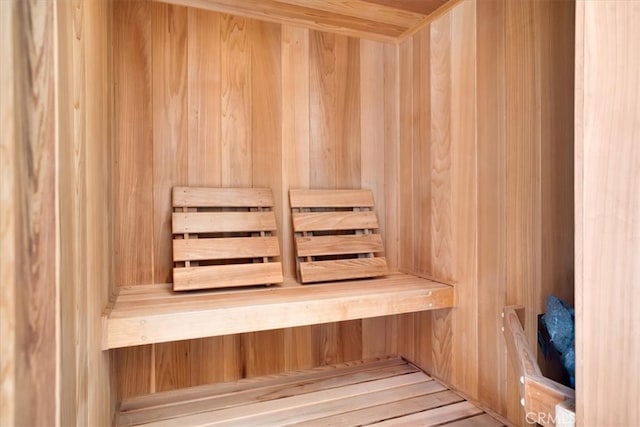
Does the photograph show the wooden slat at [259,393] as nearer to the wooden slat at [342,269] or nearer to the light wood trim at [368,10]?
the wooden slat at [342,269]

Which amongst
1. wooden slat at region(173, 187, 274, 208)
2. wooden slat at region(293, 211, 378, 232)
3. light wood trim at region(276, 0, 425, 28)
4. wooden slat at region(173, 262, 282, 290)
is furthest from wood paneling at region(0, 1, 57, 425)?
light wood trim at region(276, 0, 425, 28)

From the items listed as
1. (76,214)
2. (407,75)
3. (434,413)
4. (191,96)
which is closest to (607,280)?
(434,413)

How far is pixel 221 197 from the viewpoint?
1.58 metres

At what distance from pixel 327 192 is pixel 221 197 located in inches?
20.8

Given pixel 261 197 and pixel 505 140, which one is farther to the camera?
pixel 261 197

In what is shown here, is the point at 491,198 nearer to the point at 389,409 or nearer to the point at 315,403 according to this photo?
the point at 389,409

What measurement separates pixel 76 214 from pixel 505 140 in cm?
140

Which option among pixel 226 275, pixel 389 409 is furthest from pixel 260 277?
pixel 389 409

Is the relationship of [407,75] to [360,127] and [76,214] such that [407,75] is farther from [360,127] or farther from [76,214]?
[76,214]

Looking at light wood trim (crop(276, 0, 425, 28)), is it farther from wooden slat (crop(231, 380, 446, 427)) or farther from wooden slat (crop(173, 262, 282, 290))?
wooden slat (crop(231, 380, 446, 427))

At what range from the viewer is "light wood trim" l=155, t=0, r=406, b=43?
62.4 inches

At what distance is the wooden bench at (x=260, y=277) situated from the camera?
3.87ft

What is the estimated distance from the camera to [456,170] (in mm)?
1536

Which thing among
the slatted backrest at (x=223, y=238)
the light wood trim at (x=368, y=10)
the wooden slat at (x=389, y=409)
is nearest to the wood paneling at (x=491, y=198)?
the wooden slat at (x=389, y=409)
